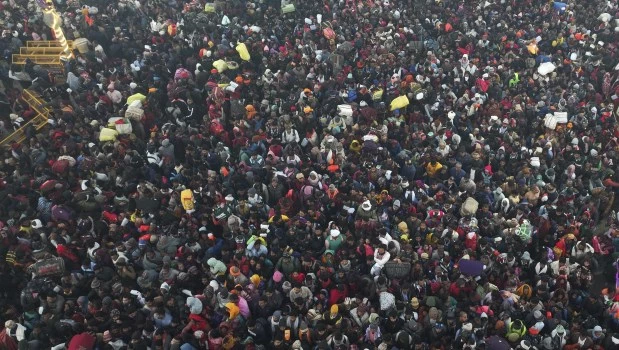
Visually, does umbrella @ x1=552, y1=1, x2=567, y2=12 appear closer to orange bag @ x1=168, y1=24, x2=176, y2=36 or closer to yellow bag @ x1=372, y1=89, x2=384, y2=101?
yellow bag @ x1=372, y1=89, x2=384, y2=101

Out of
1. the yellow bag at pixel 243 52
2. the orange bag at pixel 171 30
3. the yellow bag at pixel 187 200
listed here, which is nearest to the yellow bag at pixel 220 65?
the yellow bag at pixel 243 52

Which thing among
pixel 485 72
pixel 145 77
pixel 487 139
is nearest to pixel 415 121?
pixel 487 139

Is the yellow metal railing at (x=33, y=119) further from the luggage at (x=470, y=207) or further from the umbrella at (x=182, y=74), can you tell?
the luggage at (x=470, y=207)

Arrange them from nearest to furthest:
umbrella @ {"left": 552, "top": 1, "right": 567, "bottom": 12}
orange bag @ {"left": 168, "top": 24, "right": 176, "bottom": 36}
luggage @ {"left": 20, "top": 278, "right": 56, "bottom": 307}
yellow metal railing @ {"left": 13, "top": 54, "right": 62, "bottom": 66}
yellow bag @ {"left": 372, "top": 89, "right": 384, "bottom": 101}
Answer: luggage @ {"left": 20, "top": 278, "right": 56, "bottom": 307} → yellow bag @ {"left": 372, "top": 89, "right": 384, "bottom": 101} → yellow metal railing @ {"left": 13, "top": 54, "right": 62, "bottom": 66} → orange bag @ {"left": 168, "top": 24, "right": 176, "bottom": 36} → umbrella @ {"left": 552, "top": 1, "right": 567, "bottom": 12}

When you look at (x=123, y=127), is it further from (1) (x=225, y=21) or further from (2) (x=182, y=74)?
(1) (x=225, y=21)

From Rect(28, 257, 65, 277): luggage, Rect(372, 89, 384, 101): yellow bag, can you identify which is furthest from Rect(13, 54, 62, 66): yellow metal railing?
Rect(372, 89, 384, 101): yellow bag
